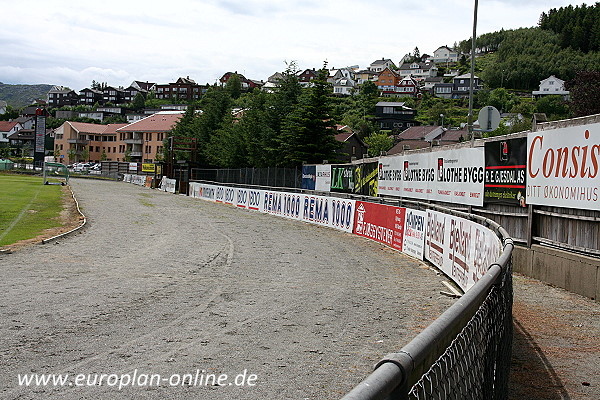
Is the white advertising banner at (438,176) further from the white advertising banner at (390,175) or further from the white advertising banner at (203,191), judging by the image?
the white advertising banner at (203,191)

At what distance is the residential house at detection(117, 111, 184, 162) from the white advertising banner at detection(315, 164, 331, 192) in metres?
109

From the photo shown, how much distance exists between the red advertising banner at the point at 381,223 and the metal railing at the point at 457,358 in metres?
16.3

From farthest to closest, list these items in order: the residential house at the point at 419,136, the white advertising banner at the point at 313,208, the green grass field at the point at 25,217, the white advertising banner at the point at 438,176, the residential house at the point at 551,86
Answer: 1. the residential house at the point at 551,86
2. the residential house at the point at 419,136
3. the white advertising banner at the point at 313,208
4. the green grass field at the point at 25,217
5. the white advertising banner at the point at 438,176

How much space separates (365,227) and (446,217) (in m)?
9.80

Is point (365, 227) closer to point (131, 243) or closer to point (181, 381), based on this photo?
point (131, 243)

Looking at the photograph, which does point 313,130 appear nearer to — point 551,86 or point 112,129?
point 112,129

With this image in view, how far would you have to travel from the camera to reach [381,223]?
2391 cm

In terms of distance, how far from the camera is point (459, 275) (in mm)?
14359

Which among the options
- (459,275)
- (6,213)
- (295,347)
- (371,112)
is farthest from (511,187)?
(371,112)

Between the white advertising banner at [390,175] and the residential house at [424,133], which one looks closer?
the white advertising banner at [390,175]

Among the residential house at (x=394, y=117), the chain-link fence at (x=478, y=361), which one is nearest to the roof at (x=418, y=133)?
the residential house at (x=394, y=117)

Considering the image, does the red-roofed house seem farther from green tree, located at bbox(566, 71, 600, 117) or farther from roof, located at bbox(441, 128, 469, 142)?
green tree, located at bbox(566, 71, 600, 117)

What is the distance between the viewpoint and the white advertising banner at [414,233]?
62.6ft

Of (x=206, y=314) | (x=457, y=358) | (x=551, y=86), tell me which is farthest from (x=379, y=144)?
(x=457, y=358)
